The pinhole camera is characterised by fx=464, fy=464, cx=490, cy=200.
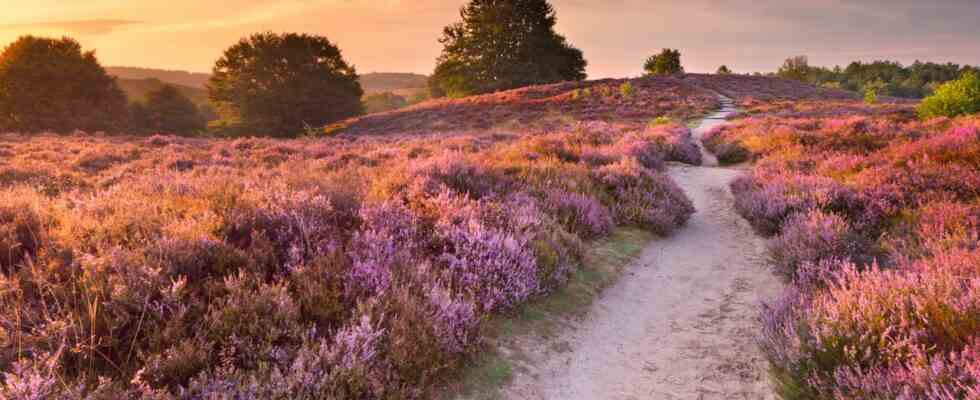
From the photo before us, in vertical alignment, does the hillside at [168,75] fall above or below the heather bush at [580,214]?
above

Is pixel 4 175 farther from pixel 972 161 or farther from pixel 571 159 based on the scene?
pixel 972 161

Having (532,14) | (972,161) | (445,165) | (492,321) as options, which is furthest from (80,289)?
(532,14)

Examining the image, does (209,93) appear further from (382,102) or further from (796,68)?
(796,68)

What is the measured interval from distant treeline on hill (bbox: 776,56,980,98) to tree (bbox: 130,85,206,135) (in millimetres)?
101873

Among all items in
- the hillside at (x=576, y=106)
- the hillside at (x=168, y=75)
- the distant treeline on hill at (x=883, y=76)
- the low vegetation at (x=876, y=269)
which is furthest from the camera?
the hillside at (x=168, y=75)

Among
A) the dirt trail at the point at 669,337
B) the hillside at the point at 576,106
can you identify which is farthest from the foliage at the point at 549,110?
the dirt trail at the point at 669,337

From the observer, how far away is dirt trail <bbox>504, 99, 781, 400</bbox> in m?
3.50

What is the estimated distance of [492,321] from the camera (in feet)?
13.6

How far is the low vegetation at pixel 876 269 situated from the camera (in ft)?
9.14

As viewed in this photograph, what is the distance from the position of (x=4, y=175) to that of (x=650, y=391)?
14.8m

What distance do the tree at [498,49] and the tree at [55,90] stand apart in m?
36.8

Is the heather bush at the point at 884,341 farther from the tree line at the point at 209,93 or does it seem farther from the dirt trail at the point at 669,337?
the tree line at the point at 209,93

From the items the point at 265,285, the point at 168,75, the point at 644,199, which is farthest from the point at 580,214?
the point at 168,75

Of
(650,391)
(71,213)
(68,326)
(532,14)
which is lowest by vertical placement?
(650,391)
